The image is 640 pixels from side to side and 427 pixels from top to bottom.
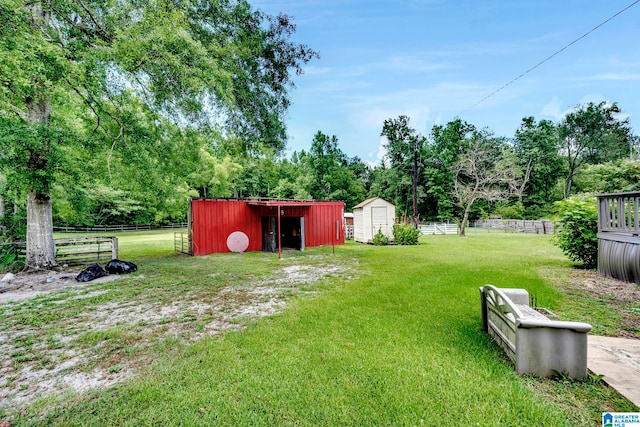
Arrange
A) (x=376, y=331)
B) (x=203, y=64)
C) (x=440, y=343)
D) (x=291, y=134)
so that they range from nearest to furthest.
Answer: (x=440, y=343) → (x=376, y=331) → (x=203, y=64) → (x=291, y=134)

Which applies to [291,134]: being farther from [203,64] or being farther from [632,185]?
[632,185]

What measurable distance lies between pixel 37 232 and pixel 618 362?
1180cm

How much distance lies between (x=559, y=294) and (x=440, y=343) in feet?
10.7

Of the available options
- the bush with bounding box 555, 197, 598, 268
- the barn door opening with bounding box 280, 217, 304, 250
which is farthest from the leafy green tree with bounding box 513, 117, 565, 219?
the barn door opening with bounding box 280, 217, 304, 250

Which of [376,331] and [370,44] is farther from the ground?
[370,44]

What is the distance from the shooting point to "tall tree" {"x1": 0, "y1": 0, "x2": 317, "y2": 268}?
513 centimetres

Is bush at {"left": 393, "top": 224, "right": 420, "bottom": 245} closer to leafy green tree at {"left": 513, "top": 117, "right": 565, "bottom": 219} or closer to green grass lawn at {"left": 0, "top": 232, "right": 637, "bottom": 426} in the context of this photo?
green grass lawn at {"left": 0, "top": 232, "right": 637, "bottom": 426}

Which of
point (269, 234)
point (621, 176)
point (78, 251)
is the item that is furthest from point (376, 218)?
point (78, 251)

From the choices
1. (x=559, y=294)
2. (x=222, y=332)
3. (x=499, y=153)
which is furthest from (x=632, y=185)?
(x=499, y=153)

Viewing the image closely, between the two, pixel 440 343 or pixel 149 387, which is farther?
pixel 440 343

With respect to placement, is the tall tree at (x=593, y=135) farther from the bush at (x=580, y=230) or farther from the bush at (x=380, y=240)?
the bush at (x=580, y=230)

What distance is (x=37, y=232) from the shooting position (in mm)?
7578

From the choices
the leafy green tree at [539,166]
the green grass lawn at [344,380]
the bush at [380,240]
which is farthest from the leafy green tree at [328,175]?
the green grass lawn at [344,380]

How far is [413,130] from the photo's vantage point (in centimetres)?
3262
